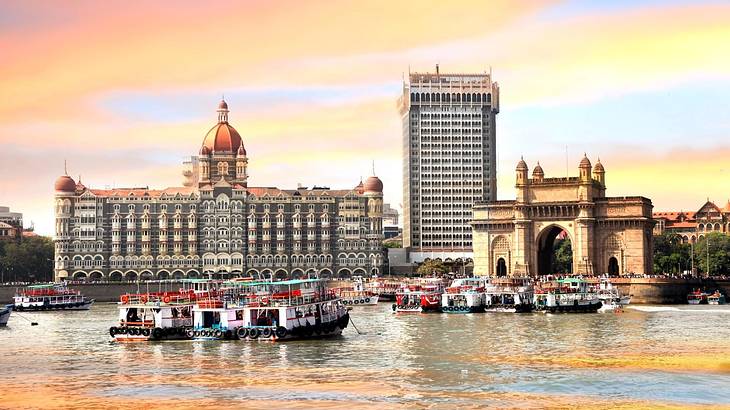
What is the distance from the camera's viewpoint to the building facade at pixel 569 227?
154 metres

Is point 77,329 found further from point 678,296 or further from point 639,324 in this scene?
point 678,296

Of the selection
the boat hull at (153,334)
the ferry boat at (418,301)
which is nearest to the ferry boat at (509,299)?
the ferry boat at (418,301)

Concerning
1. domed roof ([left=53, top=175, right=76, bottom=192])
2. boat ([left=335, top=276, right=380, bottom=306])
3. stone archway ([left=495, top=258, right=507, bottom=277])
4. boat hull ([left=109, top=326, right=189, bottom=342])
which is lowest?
boat hull ([left=109, top=326, right=189, bottom=342])

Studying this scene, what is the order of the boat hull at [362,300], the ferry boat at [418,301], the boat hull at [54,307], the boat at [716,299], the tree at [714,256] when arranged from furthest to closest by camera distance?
the tree at [714,256] < the boat hull at [362,300] < the boat at [716,299] < the boat hull at [54,307] < the ferry boat at [418,301]

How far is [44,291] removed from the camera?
14550cm

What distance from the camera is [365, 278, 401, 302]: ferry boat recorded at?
165 m

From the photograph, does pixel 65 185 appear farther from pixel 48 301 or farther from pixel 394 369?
pixel 394 369

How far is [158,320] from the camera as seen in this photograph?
82.4 m

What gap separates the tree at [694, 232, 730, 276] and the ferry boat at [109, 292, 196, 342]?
115 m

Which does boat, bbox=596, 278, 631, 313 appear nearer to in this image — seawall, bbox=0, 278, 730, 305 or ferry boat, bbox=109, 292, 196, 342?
seawall, bbox=0, 278, 730, 305

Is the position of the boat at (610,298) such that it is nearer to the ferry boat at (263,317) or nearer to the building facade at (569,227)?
the building facade at (569,227)

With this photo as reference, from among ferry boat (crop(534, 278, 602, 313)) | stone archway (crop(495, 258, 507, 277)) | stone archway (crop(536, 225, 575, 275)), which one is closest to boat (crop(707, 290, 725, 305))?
stone archway (crop(536, 225, 575, 275))

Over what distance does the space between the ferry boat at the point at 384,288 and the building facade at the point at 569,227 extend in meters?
12.7

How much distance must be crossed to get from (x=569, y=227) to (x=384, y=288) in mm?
30270
